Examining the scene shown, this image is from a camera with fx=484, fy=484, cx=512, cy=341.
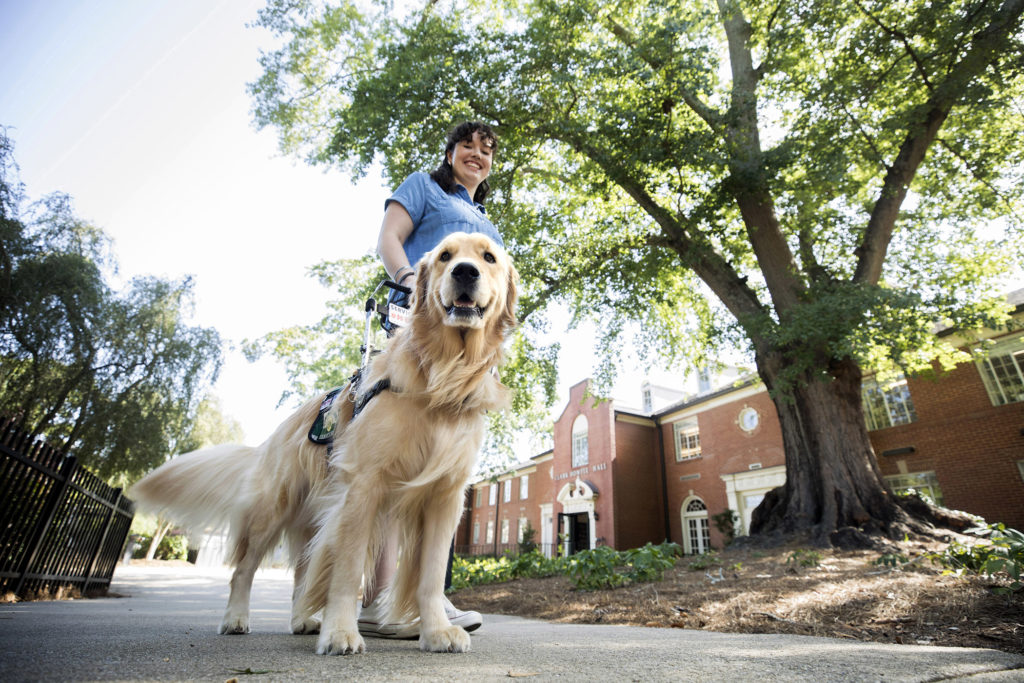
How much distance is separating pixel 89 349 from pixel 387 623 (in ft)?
43.0

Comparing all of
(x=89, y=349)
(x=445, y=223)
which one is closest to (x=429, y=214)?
(x=445, y=223)

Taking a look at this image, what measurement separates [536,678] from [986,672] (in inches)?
55.5

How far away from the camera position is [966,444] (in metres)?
14.2

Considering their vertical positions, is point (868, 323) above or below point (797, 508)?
above

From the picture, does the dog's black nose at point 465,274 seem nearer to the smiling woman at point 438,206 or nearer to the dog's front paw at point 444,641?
the smiling woman at point 438,206

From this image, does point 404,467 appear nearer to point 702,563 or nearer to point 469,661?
point 469,661

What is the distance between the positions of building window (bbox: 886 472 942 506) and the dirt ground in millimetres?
11294

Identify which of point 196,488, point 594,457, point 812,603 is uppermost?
point 594,457

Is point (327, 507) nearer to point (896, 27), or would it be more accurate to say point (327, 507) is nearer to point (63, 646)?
point (63, 646)

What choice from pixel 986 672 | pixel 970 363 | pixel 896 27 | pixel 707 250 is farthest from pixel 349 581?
pixel 970 363

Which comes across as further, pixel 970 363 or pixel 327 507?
pixel 970 363

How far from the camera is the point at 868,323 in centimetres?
740

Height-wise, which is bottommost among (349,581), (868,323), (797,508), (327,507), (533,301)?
(349,581)

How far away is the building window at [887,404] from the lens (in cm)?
1600
